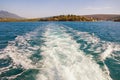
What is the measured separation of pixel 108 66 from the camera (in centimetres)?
1136

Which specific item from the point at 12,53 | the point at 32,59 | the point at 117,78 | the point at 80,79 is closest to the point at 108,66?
the point at 117,78

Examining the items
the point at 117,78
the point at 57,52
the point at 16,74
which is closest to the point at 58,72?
the point at 16,74

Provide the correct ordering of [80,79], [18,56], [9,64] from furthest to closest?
[18,56] → [9,64] → [80,79]

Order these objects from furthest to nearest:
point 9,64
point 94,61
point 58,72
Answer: point 94,61
point 9,64
point 58,72

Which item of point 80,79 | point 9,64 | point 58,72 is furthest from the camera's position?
point 9,64

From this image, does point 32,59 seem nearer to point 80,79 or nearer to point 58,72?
→ point 58,72

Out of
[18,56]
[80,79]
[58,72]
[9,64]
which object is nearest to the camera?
[80,79]

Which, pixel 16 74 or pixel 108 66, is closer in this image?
pixel 16 74

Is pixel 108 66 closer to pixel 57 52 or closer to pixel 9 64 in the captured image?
pixel 57 52

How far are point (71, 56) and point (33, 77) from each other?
3963 mm

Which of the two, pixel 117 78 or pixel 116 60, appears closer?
pixel 117 78

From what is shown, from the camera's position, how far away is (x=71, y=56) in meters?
12.6

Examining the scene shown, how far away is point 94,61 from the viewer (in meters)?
12.0

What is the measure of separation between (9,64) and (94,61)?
4588mm
